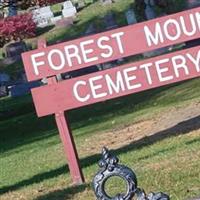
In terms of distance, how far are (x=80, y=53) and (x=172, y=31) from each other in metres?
1.04

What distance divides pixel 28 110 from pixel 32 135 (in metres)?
6.35

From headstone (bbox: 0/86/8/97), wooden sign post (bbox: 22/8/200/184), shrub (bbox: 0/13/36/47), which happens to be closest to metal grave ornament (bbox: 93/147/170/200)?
wooden sign post (bbox: 22/8/200/184)

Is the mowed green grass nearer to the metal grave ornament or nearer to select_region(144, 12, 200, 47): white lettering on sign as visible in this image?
select_region(144, 12, 200, 47): white lettering on sign

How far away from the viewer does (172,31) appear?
30.2 feet

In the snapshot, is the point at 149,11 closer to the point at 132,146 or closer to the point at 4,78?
the point at 4,78

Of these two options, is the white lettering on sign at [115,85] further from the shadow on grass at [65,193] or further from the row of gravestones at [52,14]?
the row of gravestones at [52,14]

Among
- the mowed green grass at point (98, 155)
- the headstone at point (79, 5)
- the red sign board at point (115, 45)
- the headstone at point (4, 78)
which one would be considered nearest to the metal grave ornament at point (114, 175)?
the mowed green grass at point (98, 155)

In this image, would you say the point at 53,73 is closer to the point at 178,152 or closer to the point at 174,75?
the point at 174,75

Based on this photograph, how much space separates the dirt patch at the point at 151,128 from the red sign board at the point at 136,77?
137 inches

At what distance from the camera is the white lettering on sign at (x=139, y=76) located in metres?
9.17

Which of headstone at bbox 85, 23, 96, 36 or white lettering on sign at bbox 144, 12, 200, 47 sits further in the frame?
headstone at bbox 85, 23, 96, 36

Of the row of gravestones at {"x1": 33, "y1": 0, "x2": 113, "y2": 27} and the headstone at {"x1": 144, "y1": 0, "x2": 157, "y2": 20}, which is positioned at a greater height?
the headstone at {"x1": 144, "y1": 0, "x2": 157, "y2": 20}

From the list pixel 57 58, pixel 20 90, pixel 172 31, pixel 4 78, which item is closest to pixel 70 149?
pixel 57 58

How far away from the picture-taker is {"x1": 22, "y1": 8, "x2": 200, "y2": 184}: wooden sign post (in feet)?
30.0
